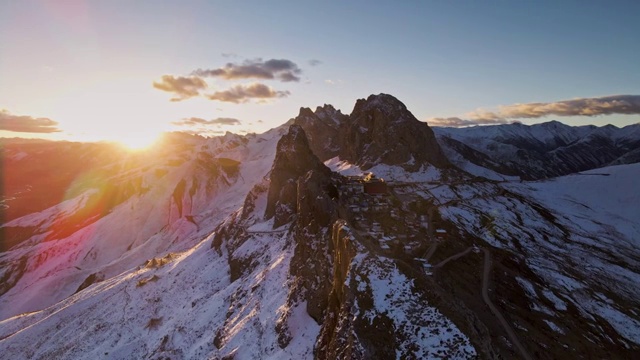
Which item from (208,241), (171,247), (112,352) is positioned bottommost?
(171,247)

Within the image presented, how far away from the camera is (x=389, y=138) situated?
13350 centimetres

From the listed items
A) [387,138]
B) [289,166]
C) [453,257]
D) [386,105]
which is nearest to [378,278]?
[453,257]

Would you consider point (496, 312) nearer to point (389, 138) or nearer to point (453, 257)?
point (453, 257)

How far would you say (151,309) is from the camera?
79750 mm

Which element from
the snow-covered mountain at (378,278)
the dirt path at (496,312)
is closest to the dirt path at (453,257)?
the snow-covered mountain at (378,278)

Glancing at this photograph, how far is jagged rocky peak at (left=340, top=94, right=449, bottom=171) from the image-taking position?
13012 cm

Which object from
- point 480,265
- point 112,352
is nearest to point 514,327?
point 480,265

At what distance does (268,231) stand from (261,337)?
37.0 m

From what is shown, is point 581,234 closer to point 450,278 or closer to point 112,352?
point 450,278

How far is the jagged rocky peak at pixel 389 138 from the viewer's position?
427 feet

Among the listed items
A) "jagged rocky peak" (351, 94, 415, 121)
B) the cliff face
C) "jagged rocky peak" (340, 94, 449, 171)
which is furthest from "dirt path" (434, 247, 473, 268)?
"jagged rocky peak" (351, 94, 415, 121)

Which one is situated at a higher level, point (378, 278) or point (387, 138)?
point (387, 138)

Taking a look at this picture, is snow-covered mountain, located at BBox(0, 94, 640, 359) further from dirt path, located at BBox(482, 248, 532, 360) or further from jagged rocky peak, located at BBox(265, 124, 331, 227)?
jagged rocky peak, located at BBox(265, 124, 331, 227)

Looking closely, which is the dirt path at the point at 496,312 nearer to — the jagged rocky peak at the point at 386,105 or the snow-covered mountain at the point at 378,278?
the snow-covered mountain at the point at 378,278
